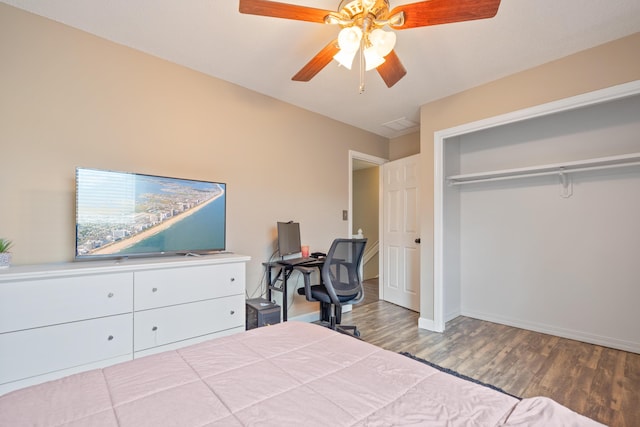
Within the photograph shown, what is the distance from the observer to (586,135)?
2.81m

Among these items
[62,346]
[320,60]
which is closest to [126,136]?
[62,346]

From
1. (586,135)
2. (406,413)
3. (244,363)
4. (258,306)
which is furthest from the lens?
(586,135)

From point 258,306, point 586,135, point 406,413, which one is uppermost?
point 586,135

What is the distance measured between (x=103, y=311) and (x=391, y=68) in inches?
99.1

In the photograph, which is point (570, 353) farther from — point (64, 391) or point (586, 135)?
point (64, 391)

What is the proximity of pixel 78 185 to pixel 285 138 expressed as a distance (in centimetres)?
199

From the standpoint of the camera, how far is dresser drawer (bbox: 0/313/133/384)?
5.02ft

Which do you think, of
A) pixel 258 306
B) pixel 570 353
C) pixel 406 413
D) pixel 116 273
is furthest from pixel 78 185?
pixel 570 353

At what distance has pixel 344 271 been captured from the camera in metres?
2.76

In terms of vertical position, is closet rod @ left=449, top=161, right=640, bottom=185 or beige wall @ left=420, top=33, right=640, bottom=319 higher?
beige wall @ left=420, top=33, right=640, bottom=319

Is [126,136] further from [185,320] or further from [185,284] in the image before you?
[185,320]

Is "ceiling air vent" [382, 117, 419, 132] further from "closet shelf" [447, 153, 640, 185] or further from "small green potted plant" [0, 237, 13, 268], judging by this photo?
"small green potted plant" [0, 237, 13, 268]

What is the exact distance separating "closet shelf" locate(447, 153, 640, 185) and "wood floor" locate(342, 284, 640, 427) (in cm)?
171

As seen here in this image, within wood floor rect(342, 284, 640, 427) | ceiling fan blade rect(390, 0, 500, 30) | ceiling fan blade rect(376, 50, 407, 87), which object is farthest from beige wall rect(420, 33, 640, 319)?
ceiling fan blade rect(390, 0, 500, 30)
